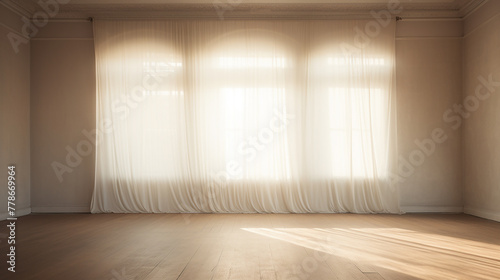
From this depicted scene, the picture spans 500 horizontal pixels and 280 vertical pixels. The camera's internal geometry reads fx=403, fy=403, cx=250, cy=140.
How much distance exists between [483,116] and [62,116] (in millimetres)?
7126

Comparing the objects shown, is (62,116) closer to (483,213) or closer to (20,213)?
(20,213)

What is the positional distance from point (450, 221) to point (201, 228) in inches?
146

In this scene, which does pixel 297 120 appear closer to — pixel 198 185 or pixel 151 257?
pixel 198 185

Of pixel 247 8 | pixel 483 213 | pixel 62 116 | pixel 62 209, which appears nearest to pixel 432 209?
pixel 483 213

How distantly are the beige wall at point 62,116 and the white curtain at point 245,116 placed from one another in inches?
11.0

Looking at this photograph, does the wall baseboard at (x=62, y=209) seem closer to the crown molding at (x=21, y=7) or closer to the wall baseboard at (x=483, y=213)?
the crown molding at (x=21, y=7)

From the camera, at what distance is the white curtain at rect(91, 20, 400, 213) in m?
6.98

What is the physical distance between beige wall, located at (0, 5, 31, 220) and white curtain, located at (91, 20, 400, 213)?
1.22 metres

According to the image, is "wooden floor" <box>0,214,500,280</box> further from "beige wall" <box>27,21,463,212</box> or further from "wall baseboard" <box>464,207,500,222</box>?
"beige wall" <box>27,21,463,212</box>

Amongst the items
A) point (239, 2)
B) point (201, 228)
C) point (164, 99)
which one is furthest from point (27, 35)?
point (201, 228)

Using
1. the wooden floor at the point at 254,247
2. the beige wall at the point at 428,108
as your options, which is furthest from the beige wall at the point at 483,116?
the wooden floor at the point at 254,247

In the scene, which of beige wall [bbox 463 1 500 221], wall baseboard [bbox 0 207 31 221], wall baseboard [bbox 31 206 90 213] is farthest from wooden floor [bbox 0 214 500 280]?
wall baseboard [bbox 31 206 90 213]

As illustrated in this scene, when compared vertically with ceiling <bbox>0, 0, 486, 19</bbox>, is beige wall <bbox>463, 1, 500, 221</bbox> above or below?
below

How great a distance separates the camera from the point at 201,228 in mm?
5375
